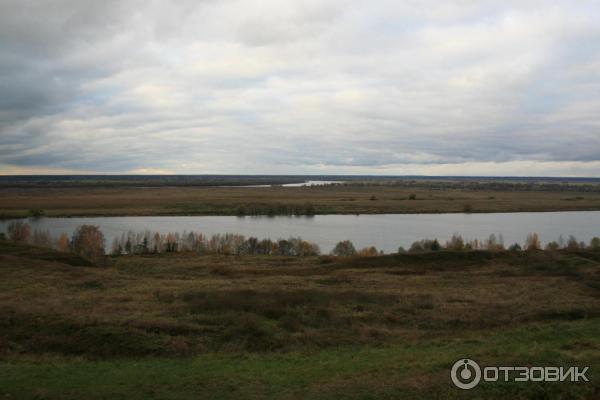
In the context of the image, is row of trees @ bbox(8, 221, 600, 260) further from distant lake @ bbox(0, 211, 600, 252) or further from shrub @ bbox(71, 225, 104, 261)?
distant lake @ bbox(0, 211, 600, 252)

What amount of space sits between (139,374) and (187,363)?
1.19 m

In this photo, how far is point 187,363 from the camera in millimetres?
10297

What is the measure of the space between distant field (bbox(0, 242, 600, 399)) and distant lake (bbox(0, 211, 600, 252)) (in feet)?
66.1

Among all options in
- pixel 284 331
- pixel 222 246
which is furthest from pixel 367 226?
pixel 284 331

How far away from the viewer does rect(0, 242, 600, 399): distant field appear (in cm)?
845

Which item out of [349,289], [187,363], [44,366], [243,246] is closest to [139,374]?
[187,363]

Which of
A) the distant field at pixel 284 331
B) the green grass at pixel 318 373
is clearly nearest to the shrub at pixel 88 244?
the distant field at pixel 284 331

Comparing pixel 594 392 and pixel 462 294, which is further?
pixel 462 294

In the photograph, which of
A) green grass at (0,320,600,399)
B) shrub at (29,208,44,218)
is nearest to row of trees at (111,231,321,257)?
green grass at (0,320,600,399)

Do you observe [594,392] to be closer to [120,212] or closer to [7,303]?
[7,303]

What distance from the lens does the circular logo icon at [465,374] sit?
27.2 ft

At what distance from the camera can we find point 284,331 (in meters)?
13.4

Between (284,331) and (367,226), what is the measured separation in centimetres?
4406

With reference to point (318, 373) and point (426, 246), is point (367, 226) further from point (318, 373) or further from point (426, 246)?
point (318, 373)
